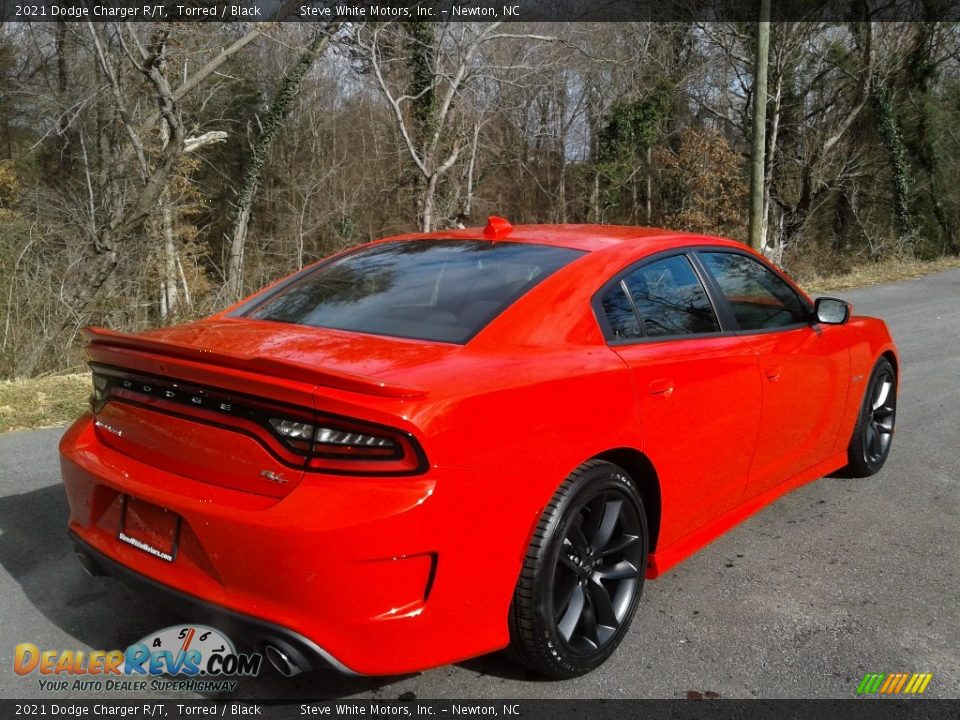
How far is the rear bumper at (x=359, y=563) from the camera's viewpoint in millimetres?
2260

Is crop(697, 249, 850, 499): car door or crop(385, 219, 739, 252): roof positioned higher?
crop(385, 219, 739, 252): roof

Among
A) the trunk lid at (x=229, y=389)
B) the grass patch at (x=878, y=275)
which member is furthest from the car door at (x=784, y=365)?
the grass patch at (x=878, y=275)

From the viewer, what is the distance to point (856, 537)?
13.3 ft

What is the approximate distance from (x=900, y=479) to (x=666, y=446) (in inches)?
98.5

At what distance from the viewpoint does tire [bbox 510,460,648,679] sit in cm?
262

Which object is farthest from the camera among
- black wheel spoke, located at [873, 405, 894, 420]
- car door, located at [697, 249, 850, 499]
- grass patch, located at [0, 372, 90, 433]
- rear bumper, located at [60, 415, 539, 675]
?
grass patch, located at [0, 372, 90, 433]

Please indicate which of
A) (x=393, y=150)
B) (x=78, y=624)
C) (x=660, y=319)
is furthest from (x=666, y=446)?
(x=393, y=150)

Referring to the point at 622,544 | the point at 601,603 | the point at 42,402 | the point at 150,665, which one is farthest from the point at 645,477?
the point at 42,402

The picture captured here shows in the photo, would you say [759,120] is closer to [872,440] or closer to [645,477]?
[872,440]

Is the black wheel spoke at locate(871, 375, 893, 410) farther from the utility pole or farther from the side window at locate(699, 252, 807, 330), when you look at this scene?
the utility pole

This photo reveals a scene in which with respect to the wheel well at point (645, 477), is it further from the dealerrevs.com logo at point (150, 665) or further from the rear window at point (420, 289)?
the dealerrevs.com logo at point (150, 665)

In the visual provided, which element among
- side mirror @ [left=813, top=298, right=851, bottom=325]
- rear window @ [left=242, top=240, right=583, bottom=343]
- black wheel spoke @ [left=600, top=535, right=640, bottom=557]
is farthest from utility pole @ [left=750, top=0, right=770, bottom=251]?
black wheel spoke @ [left=600, top=535, right=640, bottom=557]

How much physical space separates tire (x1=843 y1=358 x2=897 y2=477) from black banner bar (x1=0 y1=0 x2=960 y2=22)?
1308 centimetres

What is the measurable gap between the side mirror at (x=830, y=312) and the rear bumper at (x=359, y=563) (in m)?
2.38
